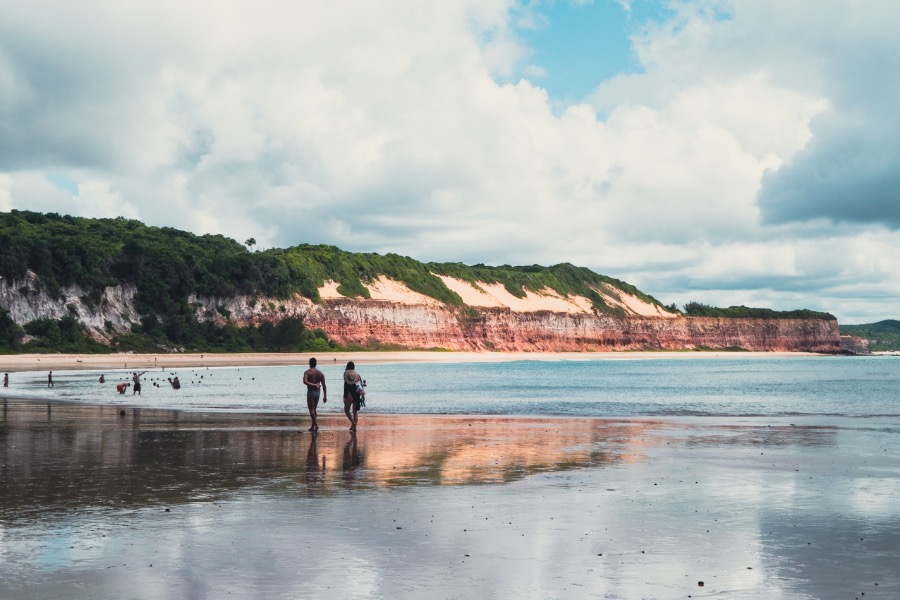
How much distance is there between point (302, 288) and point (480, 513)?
14375 centimetres

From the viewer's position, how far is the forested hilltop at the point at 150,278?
4254 inches

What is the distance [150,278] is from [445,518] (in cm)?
12094

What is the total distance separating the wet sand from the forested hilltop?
91.2 m

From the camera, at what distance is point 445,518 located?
12.6 metres

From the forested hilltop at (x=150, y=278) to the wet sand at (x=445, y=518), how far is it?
299 feet

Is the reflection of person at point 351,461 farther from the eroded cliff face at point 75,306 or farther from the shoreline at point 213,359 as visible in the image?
the eroded cliff face at point 75,306

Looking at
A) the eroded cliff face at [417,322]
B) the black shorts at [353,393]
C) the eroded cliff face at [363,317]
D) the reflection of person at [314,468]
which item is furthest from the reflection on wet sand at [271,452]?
the eroded cliff face at [417,322]

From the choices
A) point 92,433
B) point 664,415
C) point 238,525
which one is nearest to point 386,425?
point 92,433

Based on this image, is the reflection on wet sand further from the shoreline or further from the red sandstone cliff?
the red sandstone cliff

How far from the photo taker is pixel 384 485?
51.5 feet

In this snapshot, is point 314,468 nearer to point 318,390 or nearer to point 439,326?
point 318,390

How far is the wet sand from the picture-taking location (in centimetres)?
927

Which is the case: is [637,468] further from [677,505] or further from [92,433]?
[92,433]

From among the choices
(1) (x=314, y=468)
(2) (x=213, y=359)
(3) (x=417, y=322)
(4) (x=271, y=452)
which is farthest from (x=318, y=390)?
(3) (x=417, y=322)
